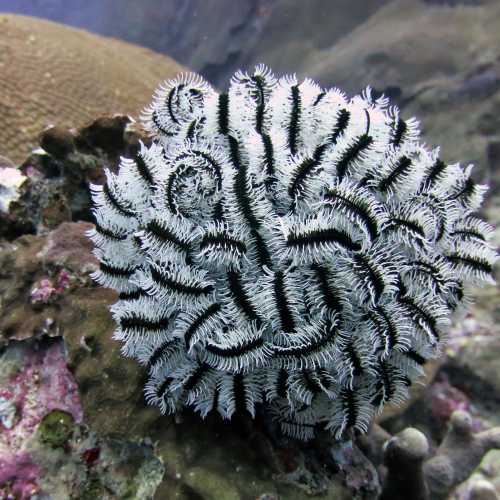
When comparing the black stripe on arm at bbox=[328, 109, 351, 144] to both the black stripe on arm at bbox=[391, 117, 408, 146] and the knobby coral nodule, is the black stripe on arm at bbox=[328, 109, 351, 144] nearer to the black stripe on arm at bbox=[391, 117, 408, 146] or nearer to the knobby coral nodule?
the knobby coral nodule

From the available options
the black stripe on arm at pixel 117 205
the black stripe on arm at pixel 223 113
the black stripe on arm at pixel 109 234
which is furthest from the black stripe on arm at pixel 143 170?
the black stripe on arm at pixel 223 113

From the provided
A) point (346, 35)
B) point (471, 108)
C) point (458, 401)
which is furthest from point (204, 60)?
point (458, 401)

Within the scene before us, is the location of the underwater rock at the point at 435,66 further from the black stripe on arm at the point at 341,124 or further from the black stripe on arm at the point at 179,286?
the black stripe on arm at the point at 179,286

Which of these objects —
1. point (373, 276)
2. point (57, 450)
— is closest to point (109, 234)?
point (57, 450)

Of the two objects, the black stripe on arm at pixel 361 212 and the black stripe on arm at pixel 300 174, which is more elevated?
the black stripe on arm at pixel 300 174

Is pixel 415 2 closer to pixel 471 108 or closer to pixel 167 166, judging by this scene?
pixel 471 108

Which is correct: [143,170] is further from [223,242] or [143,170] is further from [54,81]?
[54,81]

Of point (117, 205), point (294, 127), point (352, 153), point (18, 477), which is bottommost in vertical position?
point (18, 477)

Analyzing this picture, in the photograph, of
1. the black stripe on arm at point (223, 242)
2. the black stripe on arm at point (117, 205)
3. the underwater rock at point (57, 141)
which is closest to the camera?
the black stripe on arm at point (223, 242)
